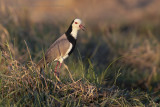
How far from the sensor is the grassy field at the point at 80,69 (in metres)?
3.87

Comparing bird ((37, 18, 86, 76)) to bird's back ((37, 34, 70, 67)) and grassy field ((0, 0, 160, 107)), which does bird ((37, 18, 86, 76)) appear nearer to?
bird's back ((37, 34, 70, 67))

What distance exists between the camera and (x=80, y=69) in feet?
14.5

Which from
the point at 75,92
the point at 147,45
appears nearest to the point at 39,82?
the point at 75,92

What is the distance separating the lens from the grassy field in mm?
3867

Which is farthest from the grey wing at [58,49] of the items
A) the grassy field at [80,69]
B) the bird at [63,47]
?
the grassy field at [80,69]

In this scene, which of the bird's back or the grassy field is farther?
the bird's back

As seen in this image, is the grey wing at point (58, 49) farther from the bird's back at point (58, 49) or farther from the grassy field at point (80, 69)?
the grassy field at point (80, 69)

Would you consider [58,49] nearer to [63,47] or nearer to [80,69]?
[63,47]

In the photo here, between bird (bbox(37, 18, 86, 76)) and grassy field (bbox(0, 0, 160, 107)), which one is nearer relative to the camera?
grassy field (bbox(0, 0, 160, 107))

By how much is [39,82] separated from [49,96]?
25 cm

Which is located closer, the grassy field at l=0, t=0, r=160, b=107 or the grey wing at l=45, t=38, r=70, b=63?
the grassy field at l=0, t=0, r=160, b=107

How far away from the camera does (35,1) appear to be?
60.4ft

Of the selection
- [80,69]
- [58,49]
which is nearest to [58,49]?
[58,49]

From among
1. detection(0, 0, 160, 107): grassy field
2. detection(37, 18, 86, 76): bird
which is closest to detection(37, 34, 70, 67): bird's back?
detection(37, 18, 86, 76): bird
